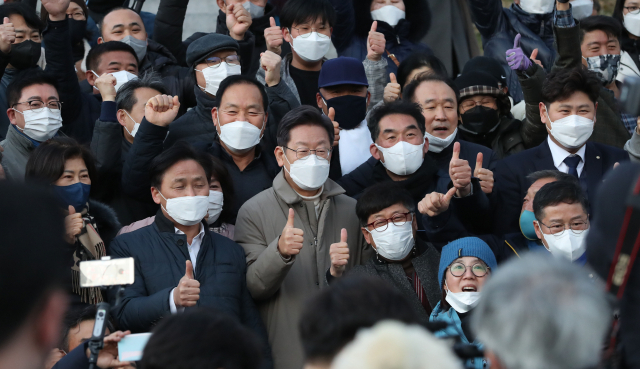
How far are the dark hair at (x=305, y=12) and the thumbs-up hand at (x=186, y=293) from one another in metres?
3.37

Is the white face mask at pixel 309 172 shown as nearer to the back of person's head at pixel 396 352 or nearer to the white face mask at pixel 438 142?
the white face mask at pixel 438 142

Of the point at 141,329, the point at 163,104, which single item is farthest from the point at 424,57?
the point at 141,329

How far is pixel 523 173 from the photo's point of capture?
5738 millimetres

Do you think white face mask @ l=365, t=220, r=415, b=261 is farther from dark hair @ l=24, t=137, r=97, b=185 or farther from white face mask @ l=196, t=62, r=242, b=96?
white face mask @ l=196, t=62, r=242, b=96

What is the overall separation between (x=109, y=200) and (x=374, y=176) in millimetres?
2053

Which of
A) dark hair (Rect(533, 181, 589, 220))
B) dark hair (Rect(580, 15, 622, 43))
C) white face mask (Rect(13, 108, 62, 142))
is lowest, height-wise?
dark hair (Rect(533, 181, 589, 220))

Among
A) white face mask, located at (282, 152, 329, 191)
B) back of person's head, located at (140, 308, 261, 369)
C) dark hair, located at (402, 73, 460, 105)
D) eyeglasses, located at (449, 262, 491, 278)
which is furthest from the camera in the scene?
dark hair, located at (402, 73, 460, 105)

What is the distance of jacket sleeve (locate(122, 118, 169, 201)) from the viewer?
5449mm

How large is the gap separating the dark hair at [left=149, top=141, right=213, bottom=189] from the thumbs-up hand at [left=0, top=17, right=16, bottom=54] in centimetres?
199

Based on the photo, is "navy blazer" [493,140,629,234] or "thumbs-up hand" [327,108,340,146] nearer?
"navy blazer" [493,140,629,234]

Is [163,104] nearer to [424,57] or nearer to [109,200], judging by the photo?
[109,200]

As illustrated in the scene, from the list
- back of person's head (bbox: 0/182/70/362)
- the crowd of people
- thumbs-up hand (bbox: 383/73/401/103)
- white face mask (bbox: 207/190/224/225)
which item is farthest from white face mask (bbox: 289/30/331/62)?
back of person's head (bbox: 0/182/70/362)

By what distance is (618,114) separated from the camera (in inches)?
269

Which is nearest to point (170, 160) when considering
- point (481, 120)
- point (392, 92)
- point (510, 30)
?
point (392, 92)
